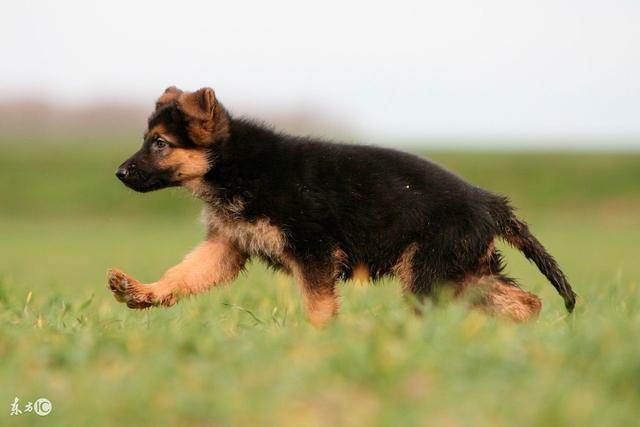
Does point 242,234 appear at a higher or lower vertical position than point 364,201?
lower

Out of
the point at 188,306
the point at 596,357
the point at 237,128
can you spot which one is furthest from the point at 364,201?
the point at 596,357

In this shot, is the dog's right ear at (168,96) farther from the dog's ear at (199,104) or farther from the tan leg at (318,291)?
the tan leg at (318,291)

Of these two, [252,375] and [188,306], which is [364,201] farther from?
[252,375]

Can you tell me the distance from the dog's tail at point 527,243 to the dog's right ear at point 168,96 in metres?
2.68

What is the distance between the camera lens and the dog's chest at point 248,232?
6.89m

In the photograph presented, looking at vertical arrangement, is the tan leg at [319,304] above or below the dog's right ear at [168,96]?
below

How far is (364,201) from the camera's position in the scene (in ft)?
23.2

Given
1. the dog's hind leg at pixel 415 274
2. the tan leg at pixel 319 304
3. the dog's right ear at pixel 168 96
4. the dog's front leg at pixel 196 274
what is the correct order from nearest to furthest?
the tan leg at pixel 319 304 < the dog's hind leg at pixel 415 274 < the dog's front leg at pixel 196 274 < the dog's right ear at pixel 168 96

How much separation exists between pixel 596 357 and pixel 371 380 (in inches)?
45.3

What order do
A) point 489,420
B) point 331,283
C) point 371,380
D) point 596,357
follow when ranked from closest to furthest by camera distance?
point 489,420, point 371,380, point 596,357, point 331,283

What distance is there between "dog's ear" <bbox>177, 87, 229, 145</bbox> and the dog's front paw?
118 centimetres
